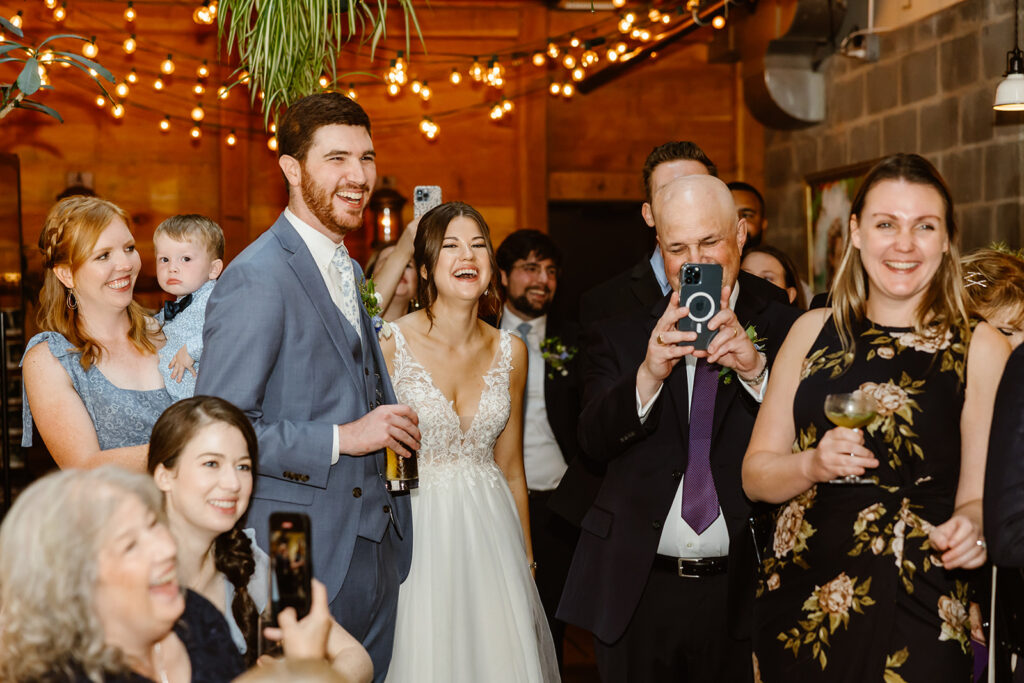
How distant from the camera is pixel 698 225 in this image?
264cm

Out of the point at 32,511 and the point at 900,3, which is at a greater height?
the point at 900,3

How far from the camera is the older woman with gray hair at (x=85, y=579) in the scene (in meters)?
1.56

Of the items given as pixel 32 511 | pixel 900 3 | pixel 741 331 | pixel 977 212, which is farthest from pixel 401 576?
pixel 900 3

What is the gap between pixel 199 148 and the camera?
8289 mm

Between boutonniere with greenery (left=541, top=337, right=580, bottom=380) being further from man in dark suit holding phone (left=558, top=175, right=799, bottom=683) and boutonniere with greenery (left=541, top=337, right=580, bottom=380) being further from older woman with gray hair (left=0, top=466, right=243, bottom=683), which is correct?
older woman with gray hair (left=0, top=466, right=243, bottom=683)

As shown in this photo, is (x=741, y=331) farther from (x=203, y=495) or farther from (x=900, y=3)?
(x=900, y=3)

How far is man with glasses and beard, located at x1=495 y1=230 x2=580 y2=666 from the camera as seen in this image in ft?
14.6

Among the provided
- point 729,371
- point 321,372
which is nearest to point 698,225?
point 729,371

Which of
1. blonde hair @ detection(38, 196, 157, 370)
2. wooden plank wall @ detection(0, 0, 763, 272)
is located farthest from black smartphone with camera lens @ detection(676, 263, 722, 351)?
wooden plank wall @ detection(0, 0, 763, 272)

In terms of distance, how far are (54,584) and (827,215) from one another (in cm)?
669

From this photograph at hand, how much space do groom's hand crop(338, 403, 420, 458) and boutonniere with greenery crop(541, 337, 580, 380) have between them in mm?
2294

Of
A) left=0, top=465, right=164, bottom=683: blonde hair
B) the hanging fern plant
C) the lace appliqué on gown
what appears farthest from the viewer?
the hanging fern plant

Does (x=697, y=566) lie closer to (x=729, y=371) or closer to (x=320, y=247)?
(x=729, y=371)

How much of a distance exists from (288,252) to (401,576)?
3.06 feet
